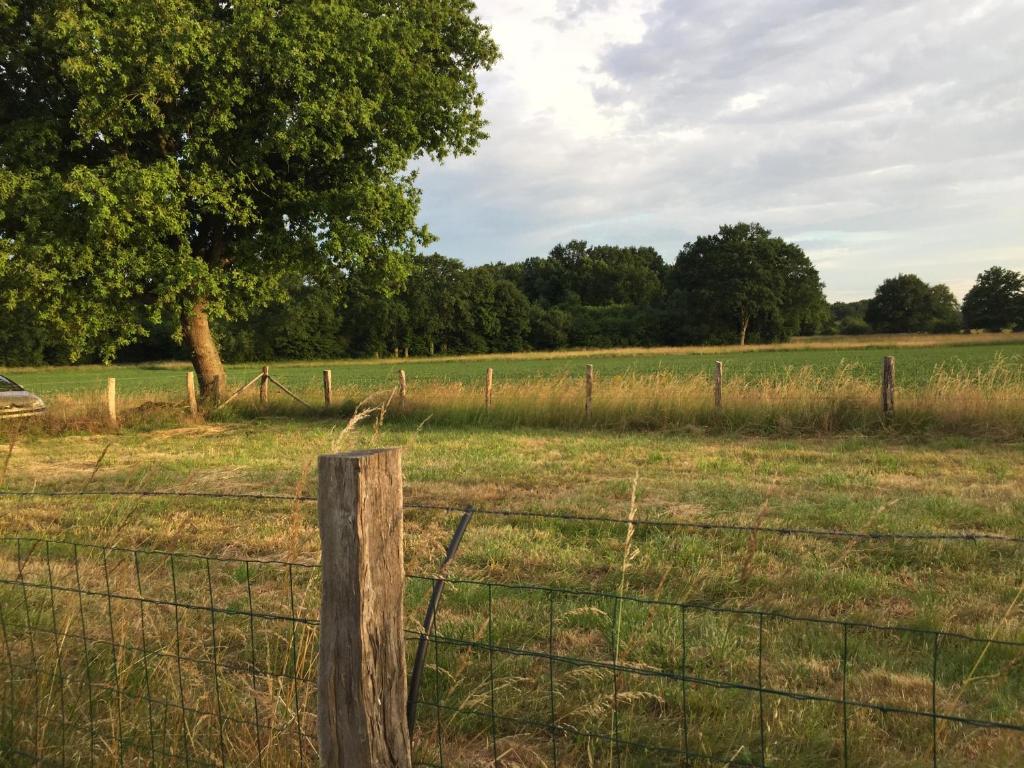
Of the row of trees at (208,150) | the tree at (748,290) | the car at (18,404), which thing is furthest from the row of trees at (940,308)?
the car at (18,404)

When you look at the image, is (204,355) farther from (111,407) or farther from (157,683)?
(157,683)

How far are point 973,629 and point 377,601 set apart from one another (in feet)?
12.3

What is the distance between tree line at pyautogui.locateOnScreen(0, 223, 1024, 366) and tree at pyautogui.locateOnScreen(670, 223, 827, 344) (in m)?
0.11

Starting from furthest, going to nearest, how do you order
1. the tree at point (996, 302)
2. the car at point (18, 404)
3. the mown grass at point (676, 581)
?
1. the tree at point (996, 302)
2. the car at point (18, 404)
3. the mown grass at point (676, 581)

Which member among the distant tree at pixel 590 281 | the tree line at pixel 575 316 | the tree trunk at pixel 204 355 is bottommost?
the tree trunk at pixel 204 355

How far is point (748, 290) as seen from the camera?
72312mm

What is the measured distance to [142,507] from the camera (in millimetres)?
7730

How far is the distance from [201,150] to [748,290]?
64009 millimetres

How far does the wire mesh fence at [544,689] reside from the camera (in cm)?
295

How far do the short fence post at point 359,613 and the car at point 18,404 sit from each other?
17.4 metres

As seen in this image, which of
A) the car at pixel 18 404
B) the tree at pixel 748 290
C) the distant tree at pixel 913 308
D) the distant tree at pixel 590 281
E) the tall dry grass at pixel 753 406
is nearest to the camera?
the tall dry grass at pixel 753 406

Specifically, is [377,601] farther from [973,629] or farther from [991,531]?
[991,531]

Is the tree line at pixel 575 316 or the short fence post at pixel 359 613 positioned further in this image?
the tree line at pixel 575 316

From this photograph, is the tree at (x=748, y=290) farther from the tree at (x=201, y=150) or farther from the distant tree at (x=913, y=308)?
the tree at (x=201, y=150)
